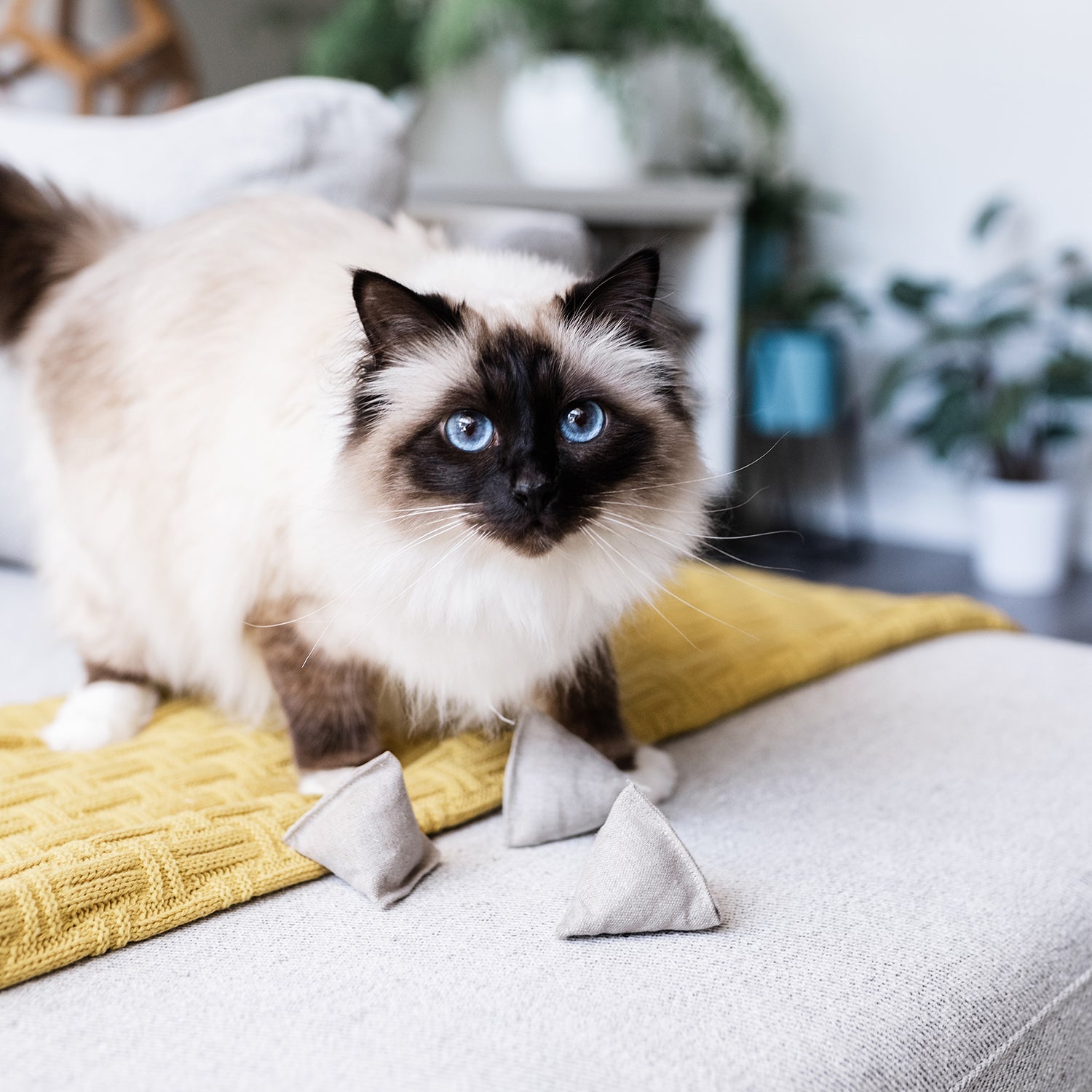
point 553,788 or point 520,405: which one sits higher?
point 520,405

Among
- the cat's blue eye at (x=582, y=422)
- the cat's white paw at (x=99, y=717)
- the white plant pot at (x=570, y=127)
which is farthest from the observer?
the white plant pot at (x=570, y=127)

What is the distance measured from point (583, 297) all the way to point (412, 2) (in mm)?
3138

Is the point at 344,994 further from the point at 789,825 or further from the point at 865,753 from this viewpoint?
the point at 865,753

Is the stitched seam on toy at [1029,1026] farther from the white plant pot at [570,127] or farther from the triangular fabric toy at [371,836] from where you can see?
the white plant pot at [570,127]

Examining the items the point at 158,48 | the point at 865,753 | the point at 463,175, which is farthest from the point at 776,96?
the point at 865,753

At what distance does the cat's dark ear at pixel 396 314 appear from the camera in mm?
979

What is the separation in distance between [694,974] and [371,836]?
0.30m

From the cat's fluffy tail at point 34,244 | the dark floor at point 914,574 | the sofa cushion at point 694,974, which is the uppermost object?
the cat's fluffy tail at point 34,244

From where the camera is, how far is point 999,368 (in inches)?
149

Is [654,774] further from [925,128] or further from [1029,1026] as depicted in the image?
[925,128]

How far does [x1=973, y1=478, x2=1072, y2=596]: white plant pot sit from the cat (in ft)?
8.63

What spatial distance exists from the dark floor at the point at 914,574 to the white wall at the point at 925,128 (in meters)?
0.23

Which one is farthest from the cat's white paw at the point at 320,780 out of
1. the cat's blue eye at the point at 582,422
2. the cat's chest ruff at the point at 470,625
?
the cat's blue eye at the point at 582,422

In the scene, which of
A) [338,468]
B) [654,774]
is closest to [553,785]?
[654,774]
